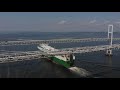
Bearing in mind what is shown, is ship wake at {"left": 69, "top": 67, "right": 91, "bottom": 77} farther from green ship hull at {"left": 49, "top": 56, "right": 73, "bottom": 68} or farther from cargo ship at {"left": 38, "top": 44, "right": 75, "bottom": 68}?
cargo ship at {"left": 38, "top": 44, "right": 75, "bottom": 68}

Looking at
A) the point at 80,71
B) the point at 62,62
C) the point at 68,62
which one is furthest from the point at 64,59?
the point at 80,71

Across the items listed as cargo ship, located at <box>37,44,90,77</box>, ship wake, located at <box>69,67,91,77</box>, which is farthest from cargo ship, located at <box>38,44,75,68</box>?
ship wake, located at <box>69,67,91,77</box>

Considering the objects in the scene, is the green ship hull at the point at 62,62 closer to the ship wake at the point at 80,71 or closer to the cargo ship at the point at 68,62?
the cargo ship at the point at 68,62

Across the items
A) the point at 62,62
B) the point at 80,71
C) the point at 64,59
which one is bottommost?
the point at 80,71

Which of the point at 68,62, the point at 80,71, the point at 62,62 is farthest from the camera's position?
the point at 62,62

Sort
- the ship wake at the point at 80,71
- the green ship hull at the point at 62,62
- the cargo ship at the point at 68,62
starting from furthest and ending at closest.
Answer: the green ship hull at the point at 62,62, the cargo ship at the point at 68,62, the ship wake at the point at 80,71

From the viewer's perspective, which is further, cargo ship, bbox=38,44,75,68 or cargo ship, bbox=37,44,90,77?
cargo ship, bbox=38,44,75,68

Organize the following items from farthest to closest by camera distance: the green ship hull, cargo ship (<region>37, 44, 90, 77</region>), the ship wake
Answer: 1. the green ship hull
2. cargo ship (<region>37, 44, 90, 77</region>)
3. the ship wake

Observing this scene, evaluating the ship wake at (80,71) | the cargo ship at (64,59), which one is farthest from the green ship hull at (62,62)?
the ship wake at (80,71)

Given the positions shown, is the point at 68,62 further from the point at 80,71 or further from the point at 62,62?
the point at 80,71
